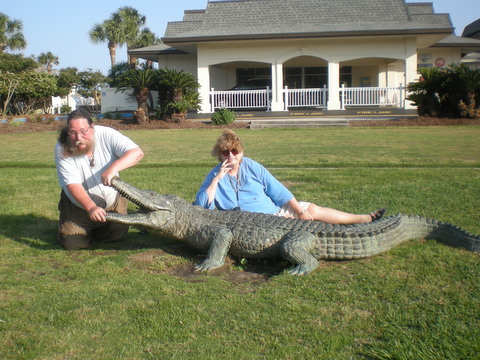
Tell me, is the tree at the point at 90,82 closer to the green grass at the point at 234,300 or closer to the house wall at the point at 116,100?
the house wall at the point at 116,100

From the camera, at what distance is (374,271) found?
409cm

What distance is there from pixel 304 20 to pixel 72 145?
24242mm

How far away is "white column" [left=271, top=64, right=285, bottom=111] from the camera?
24.7 metres

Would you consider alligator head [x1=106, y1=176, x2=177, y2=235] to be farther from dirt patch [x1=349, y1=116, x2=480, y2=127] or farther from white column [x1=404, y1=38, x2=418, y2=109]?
white column [x1=404, y1=38, x2=418, y2=109]

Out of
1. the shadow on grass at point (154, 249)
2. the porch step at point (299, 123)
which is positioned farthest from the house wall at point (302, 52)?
the shadow on grass at point (154, 249)

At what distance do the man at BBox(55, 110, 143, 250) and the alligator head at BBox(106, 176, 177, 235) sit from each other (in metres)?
0.31

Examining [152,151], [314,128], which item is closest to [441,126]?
[314,128]

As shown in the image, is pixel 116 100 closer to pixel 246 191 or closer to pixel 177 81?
pixel 177 81

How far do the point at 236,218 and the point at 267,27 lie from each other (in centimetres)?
2303

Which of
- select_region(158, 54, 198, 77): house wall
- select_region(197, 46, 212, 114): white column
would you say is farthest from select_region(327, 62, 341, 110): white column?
select_region(158, 54, 198, 77): house wall

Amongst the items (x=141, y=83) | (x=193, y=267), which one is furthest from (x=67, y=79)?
(x=193, y=267)

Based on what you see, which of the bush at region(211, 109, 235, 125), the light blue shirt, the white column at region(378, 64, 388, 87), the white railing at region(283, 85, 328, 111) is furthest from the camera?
the white column at region(378, 64, 388, 87)

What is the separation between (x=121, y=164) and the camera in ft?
15.2

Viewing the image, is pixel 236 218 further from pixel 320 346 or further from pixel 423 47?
pixel 423 47
